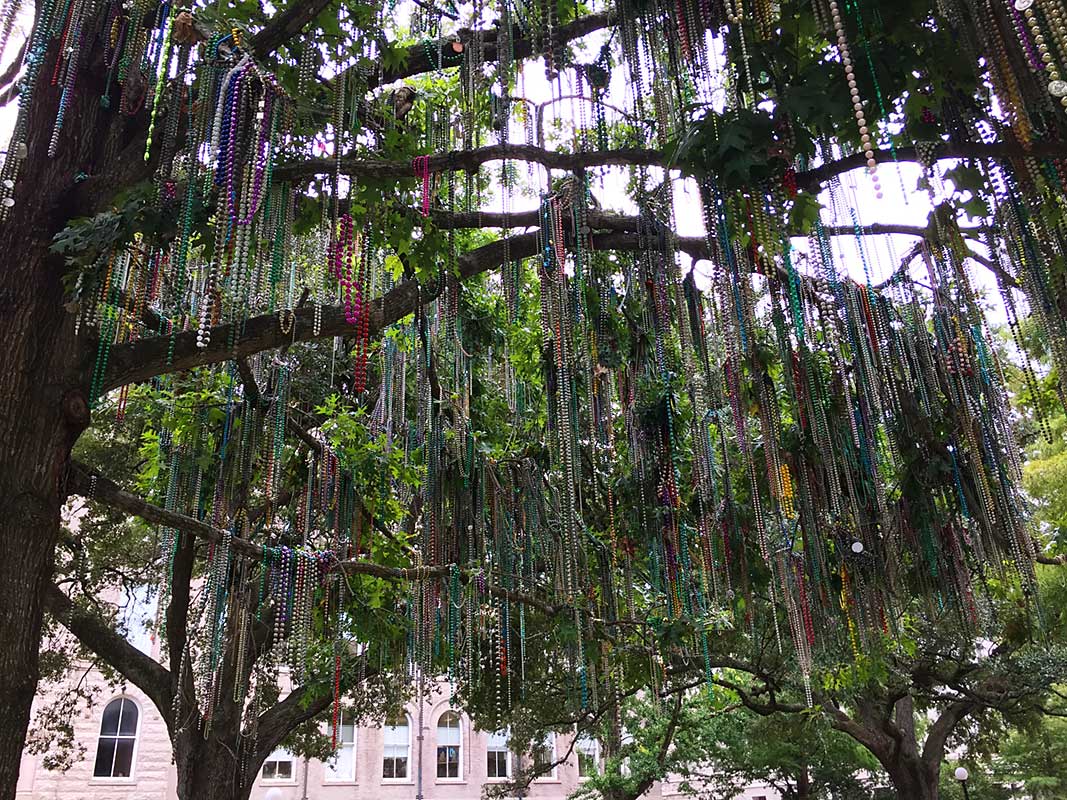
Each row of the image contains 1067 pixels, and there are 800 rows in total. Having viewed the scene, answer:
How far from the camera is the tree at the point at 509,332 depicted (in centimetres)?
320

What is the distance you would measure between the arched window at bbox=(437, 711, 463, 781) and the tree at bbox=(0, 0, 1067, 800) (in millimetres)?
10662

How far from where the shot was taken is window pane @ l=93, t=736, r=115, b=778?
15305 mm

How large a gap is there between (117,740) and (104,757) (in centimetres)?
35

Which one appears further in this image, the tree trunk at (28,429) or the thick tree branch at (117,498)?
the thick tree branch at (117,498)

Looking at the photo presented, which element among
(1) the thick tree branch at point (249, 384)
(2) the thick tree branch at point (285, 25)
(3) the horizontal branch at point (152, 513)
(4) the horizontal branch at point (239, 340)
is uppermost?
(2) the thick tree branch at point (285, 25)

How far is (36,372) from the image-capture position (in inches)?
140

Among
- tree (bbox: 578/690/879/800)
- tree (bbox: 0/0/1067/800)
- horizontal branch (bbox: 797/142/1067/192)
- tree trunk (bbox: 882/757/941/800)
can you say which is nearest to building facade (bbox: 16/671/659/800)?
tree (bbox: 578/690/879/800)

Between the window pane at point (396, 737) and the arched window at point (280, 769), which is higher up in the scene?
the window pane at point (396, 737)

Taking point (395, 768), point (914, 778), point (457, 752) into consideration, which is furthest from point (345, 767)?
point (914, 778)

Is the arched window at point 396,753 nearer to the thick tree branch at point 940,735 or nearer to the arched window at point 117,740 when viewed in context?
the arched window at point 117,740

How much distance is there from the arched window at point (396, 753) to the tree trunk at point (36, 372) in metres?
15.7

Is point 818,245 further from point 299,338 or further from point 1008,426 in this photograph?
point 299,338

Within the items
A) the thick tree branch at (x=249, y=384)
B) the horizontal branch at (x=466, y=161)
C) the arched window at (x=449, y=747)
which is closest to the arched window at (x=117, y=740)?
the arched window at (x=449, y=747)

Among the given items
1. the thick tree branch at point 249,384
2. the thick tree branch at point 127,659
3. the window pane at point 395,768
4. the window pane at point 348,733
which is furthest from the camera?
the window pane at point 395,768
